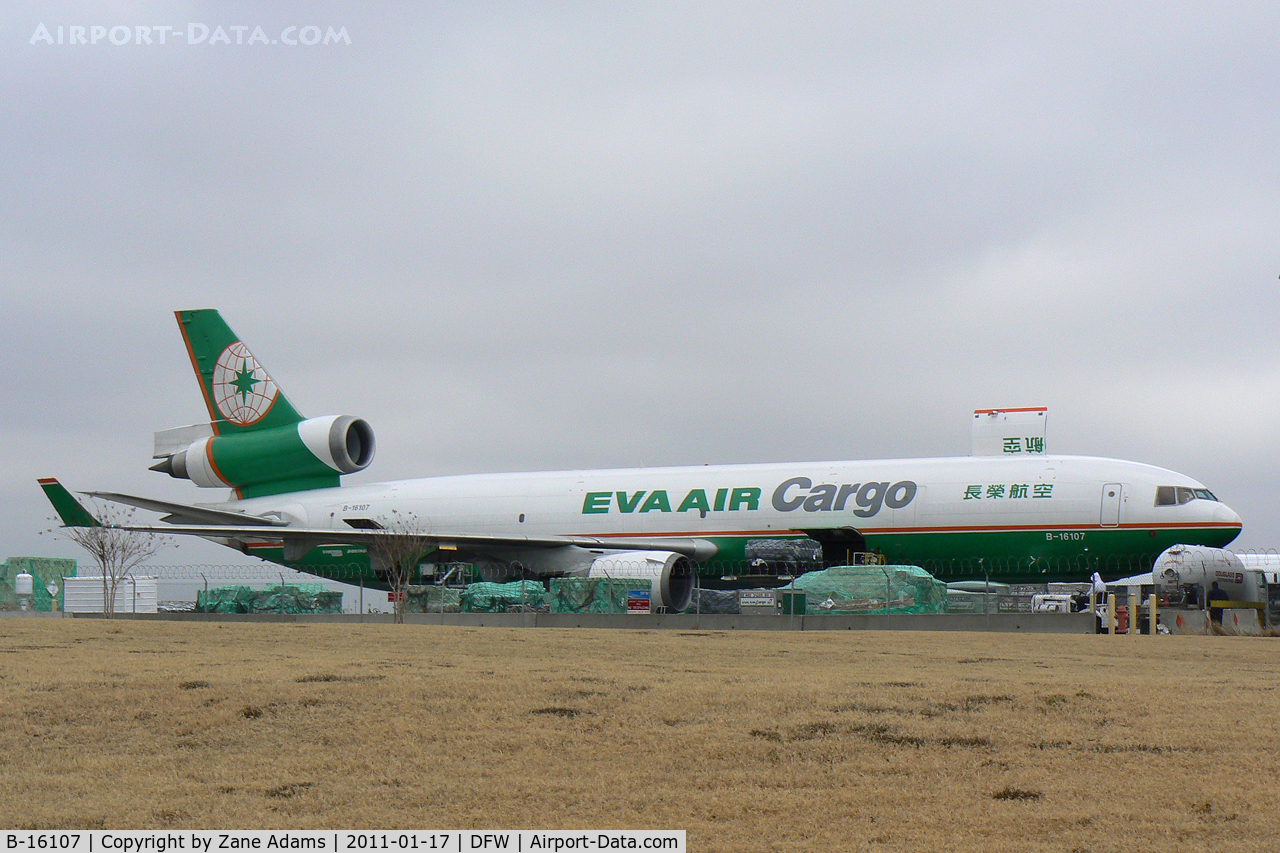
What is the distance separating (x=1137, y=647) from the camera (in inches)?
690

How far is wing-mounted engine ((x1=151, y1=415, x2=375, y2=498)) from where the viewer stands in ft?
119

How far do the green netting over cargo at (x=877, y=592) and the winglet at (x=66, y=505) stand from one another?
773 inches

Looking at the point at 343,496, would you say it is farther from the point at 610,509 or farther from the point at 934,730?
the point at 934,730

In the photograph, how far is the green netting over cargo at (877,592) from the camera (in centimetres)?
2445

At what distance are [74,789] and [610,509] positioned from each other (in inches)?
1009

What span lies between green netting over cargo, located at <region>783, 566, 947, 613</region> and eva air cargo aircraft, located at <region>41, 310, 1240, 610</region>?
13.4 ft

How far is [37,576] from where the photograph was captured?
4119cm

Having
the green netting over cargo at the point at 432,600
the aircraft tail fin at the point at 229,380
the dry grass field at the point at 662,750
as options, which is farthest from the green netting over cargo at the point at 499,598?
the dry grass field at the point at 662,750

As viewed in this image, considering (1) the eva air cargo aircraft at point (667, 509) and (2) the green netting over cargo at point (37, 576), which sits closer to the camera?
(1) the eva air cargo aircraft at point (667, 509)

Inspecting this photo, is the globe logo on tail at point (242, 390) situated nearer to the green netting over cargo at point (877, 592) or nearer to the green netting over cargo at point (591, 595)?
the green netting over cargo at point (591, 595)

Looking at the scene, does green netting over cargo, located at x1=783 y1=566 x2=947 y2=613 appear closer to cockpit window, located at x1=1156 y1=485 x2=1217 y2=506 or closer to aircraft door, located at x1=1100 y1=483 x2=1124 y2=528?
aircraft door, located at x1=1100 y1=483 x2=1124 y2=528

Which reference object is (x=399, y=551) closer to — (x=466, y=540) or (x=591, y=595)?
(x=466, y=540)

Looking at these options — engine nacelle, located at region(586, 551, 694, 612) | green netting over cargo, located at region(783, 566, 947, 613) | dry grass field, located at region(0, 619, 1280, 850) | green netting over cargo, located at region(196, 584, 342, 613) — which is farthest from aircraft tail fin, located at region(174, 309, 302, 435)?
dry grass field, located at region(0, 619, 1280, 850)

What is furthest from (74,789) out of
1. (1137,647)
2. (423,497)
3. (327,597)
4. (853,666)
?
(423,497)
